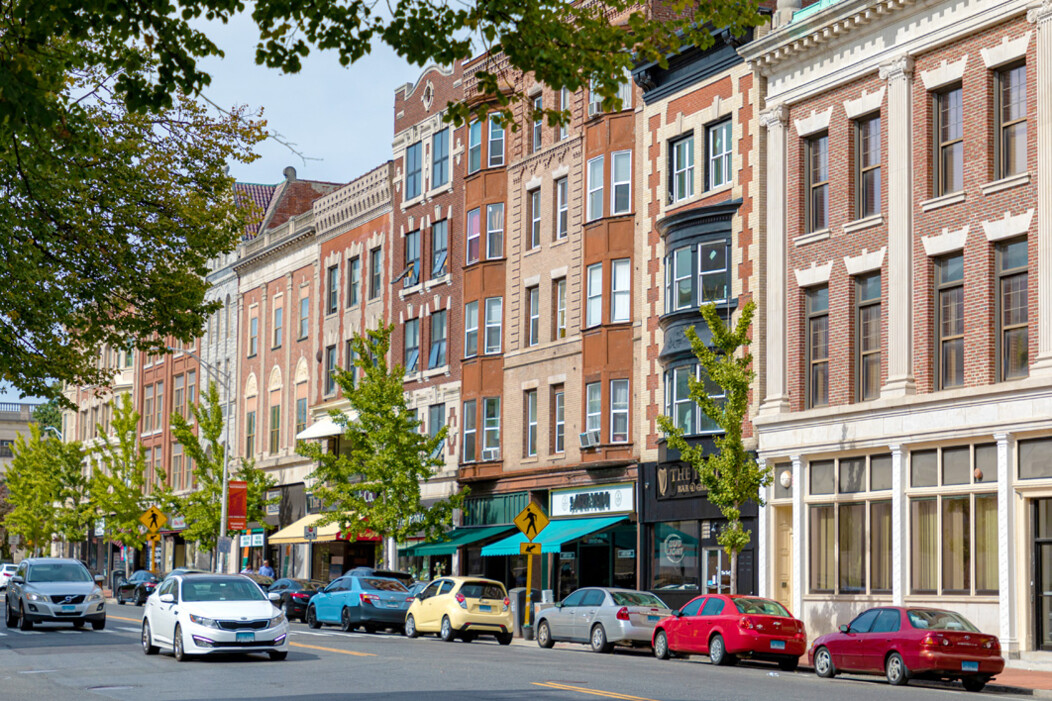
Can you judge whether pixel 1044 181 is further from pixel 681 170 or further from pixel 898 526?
pixel 681 170

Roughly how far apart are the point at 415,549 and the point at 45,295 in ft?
85.4

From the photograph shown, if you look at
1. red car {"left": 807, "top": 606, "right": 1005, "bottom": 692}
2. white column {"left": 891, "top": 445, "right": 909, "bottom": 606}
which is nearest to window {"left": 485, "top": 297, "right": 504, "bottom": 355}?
white column {"left": 891, "top": 445, "right": 909, "bottom": 606}

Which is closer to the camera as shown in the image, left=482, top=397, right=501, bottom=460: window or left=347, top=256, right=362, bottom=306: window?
left=482, top=397, right=501, bottom=460: window

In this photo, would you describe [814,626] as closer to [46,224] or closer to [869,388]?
[869,388]

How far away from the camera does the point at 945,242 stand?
31.7 metres

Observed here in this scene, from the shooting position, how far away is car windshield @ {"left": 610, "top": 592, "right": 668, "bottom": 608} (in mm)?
31422

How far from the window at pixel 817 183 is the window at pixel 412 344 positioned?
2047 centimetres

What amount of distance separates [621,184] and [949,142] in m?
12.9

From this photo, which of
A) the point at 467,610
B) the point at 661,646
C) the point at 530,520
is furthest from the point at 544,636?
the point at 661,646

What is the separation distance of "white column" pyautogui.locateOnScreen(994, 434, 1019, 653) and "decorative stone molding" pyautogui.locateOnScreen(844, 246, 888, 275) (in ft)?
17.8

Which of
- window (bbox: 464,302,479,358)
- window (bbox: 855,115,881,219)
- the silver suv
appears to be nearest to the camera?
window (bbox: 855,115,881,219)

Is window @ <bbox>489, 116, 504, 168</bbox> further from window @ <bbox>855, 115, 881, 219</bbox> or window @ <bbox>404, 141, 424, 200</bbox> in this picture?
window @ <bbox>855, 115, 881, 219</bbox>

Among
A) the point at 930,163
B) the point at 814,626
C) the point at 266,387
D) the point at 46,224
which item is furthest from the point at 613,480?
the point at 266,387

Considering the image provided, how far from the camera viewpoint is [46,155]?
47.7 feet
